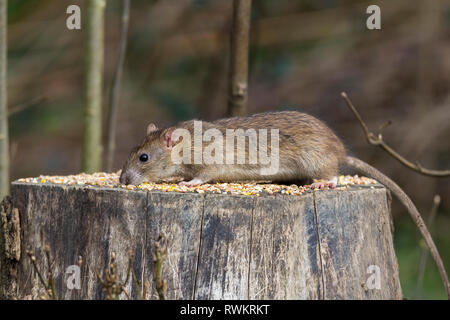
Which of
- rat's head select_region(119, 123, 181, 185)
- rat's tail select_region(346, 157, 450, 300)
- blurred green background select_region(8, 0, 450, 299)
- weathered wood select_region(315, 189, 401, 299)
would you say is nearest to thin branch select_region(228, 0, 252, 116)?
rat's head select_region(119, 123, 181, 185)

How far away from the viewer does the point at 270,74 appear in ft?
27.0

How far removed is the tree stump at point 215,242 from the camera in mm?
3535

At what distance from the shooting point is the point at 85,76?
5316 mm

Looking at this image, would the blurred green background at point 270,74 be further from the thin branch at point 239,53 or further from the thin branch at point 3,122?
the thin branch at point 3,122

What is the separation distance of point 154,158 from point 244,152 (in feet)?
2.02

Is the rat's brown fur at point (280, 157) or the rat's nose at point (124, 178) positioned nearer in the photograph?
the rat's nose at point (124, 178)

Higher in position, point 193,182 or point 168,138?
point 168,138

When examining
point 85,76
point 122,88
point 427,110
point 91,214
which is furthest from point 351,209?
point 122,88

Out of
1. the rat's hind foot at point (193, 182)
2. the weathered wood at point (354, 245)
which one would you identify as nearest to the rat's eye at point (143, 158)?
the rat's hind foot at point (193, 182)

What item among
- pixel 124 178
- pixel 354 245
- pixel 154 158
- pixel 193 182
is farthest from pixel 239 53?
pixel 354 245

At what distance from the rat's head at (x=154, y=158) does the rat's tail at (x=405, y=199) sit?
130cm

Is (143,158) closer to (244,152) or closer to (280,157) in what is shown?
(244,152)

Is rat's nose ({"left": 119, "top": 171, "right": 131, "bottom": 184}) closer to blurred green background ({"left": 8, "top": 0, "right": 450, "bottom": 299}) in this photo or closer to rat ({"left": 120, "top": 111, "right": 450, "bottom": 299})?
rat ({"left": 120, "top": 111, "right": 450, "bottom": 299})
